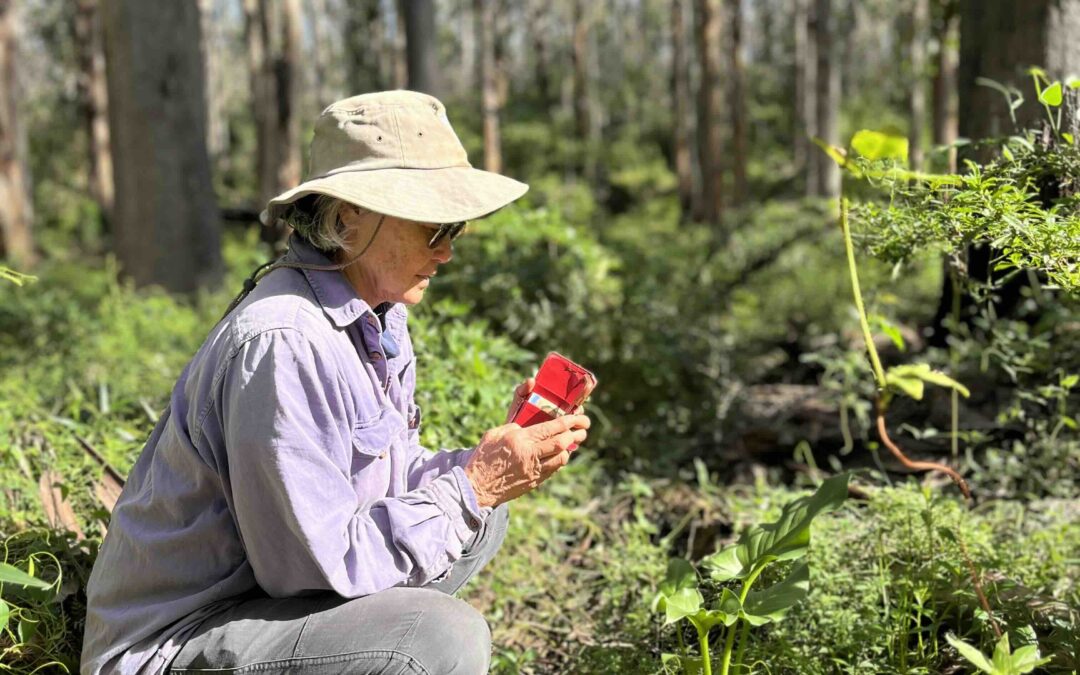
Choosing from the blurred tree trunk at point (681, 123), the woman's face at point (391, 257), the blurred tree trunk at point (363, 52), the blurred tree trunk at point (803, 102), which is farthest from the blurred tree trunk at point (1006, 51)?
the blurred tree trunk at point (363, 52)

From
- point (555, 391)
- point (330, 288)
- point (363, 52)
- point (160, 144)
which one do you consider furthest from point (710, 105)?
point (363, 52)

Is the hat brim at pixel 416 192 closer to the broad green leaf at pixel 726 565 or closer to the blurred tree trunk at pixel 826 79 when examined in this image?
the broad green leaf at pixel 726 565

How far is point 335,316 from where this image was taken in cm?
206

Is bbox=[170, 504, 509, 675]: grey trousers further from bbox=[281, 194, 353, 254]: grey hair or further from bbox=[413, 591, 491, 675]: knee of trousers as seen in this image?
bbox=[281, 194, 353, 254]: grey hair

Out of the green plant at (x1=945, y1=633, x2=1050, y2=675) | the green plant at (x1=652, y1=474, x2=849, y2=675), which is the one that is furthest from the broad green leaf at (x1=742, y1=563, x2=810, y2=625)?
the green plant at (x1=945, y1=633, x2=1050, y2=675)

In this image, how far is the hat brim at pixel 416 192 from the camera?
78.3 inches

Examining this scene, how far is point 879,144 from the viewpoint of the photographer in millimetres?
2270

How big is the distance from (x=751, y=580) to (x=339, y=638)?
0.95m

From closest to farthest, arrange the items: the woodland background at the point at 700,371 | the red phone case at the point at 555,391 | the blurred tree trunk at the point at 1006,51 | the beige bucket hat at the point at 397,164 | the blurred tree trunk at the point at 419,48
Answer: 1. the beige bucket hat at the point at 397,164
2. the red phone case at the point at 555,391
3. the woodland background at the point at 700,371
4. the blurred tree trunk at the point at 1006,51
5. the blurred tree trunk at the point at 419,48

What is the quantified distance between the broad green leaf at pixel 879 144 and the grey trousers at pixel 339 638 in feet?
4.50

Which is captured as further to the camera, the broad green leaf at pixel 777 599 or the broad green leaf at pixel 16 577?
the broad green leaf at pixel 777 599

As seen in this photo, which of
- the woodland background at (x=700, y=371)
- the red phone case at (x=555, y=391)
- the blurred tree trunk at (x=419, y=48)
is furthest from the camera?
the blurred tree trunk at (x=419, y=48)

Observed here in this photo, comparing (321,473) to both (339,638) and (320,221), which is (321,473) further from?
(320,221)

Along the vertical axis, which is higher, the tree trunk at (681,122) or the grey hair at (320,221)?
the grey hair at (320,221)
